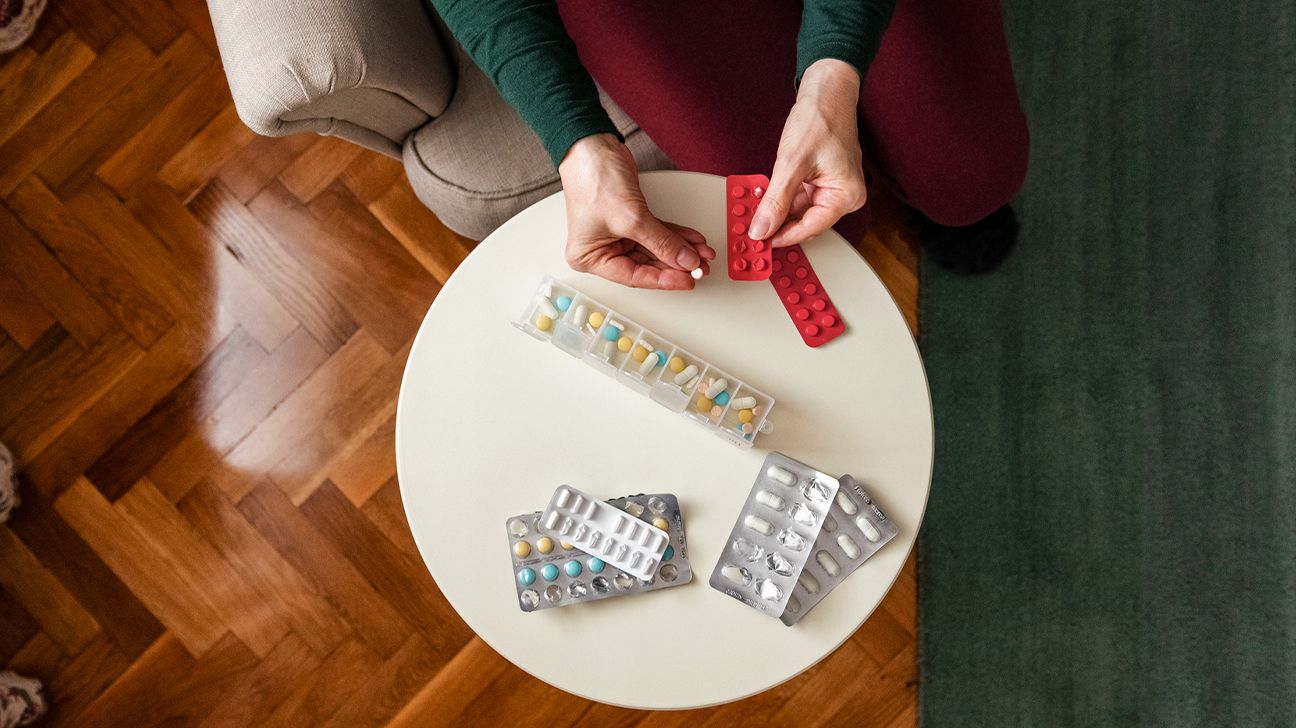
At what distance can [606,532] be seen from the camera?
2.83 feet

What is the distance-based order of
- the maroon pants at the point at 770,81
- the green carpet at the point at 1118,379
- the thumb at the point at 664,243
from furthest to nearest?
the green carpet at the point at 1118,379
the maroon pants at the point at 770,81
the thumb at the point at 664,243

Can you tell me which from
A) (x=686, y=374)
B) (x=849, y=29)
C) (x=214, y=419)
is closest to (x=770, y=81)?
(x=849, y=29)

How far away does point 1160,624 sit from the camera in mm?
1263

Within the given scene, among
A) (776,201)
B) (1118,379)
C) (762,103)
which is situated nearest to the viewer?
(776,201)

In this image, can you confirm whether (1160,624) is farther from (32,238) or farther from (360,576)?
(32,238)

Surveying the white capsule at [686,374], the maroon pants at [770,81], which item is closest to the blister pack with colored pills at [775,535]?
the white capsule at [686,374]

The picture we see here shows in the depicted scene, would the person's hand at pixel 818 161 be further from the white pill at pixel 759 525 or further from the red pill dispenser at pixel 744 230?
the white pill at pixel 759 525

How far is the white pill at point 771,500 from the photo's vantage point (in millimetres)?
879

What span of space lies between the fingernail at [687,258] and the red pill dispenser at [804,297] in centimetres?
9

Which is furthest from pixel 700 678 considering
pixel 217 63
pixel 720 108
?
pixel 217 63

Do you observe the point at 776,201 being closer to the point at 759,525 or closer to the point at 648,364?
the point at 648,364

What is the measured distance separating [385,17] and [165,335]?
28.0 inches

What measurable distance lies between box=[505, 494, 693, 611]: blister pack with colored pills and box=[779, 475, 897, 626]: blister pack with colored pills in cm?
12

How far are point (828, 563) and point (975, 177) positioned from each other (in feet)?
1.71
